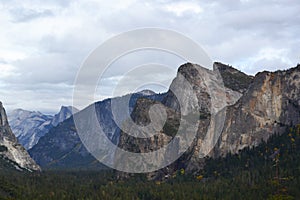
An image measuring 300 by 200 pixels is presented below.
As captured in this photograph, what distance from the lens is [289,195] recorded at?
194125 mm

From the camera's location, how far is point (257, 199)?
19738 cm

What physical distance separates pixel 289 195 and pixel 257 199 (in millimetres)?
13356
